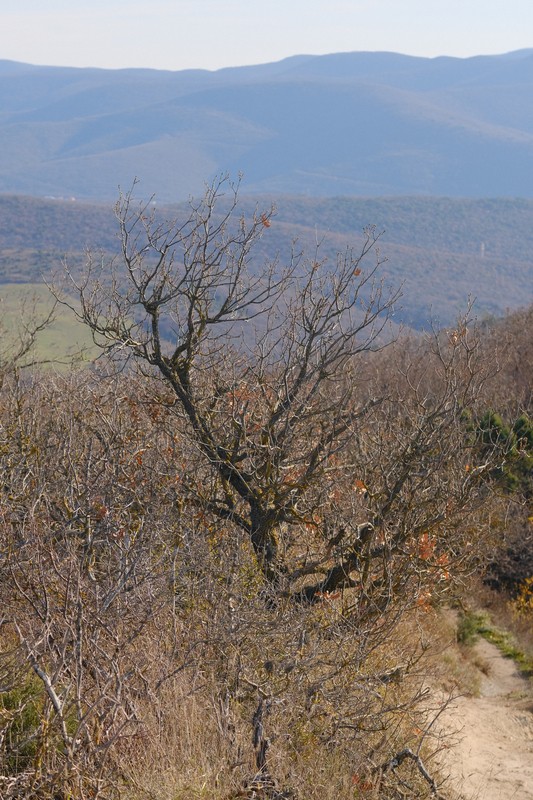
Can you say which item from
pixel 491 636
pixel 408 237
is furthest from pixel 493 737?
pixel 408 237

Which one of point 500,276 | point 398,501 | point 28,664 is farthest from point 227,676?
point 500,276

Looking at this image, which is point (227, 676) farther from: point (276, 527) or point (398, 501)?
point (398, 501)

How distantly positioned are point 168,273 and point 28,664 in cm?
423

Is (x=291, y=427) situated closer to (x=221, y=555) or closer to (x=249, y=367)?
(x=249, y=367)

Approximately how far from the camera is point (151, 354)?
825cm

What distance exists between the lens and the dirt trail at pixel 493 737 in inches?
302

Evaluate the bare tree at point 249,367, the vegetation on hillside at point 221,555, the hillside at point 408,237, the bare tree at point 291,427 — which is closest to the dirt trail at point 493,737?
the vegetation on hillside at point 221,555

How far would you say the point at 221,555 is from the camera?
258 inches

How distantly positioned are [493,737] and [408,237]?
155407 mm

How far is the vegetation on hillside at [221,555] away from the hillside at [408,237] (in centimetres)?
6773

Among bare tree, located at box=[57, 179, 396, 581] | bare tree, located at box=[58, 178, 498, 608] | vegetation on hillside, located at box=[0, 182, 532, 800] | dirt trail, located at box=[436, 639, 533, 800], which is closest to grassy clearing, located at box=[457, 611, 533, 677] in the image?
dirt trail, located at box=[436, 639, 533, 800]

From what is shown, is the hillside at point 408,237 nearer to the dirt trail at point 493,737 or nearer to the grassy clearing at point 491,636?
the grassy clearing at point 491,636

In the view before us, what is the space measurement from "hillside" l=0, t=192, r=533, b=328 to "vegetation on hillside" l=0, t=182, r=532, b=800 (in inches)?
2666

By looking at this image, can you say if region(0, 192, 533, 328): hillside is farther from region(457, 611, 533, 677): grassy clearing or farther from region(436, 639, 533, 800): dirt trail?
region(436, 639, 533, 800): dirt trail
